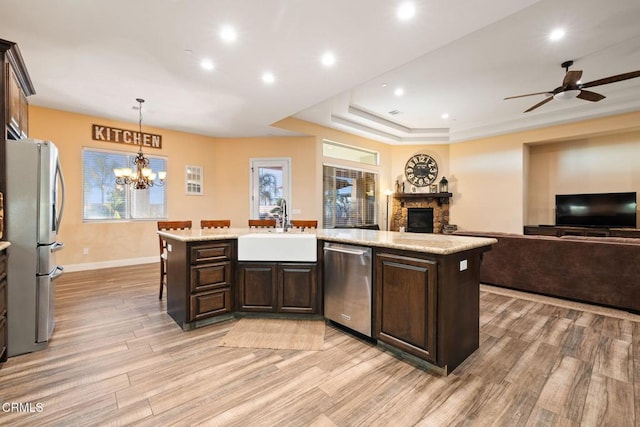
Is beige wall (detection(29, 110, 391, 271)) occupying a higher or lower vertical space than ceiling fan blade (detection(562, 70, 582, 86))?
lower

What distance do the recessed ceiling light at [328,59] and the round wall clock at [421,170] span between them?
5453 mm

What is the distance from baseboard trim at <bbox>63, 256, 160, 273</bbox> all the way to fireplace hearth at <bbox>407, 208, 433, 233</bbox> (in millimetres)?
6520

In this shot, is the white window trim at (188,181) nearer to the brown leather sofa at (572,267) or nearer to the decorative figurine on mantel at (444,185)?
the brown leather sofa at (572,267)

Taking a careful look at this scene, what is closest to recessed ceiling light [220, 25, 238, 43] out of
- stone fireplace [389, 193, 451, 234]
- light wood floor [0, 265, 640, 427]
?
light wood floor [0, 265, 640, 427]

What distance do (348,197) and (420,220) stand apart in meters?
2.29

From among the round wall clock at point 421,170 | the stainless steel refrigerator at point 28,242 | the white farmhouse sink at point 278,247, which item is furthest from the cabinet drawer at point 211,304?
the round wall clock at point 421,170

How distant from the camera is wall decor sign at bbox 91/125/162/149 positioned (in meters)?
5.37

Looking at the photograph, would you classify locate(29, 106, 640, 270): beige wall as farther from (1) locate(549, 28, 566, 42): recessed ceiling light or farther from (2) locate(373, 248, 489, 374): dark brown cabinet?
(2) locate(373, 248, 489, 374): dark brown cabinet

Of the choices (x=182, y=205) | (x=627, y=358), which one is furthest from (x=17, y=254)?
(x=627, y=358)

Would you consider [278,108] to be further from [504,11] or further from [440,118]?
[440,118]

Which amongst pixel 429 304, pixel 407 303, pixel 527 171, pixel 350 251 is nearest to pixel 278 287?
Result: pixel 350 251

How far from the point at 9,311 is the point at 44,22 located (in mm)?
2626

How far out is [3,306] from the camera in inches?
84.4

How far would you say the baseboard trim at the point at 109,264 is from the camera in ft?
16.9
